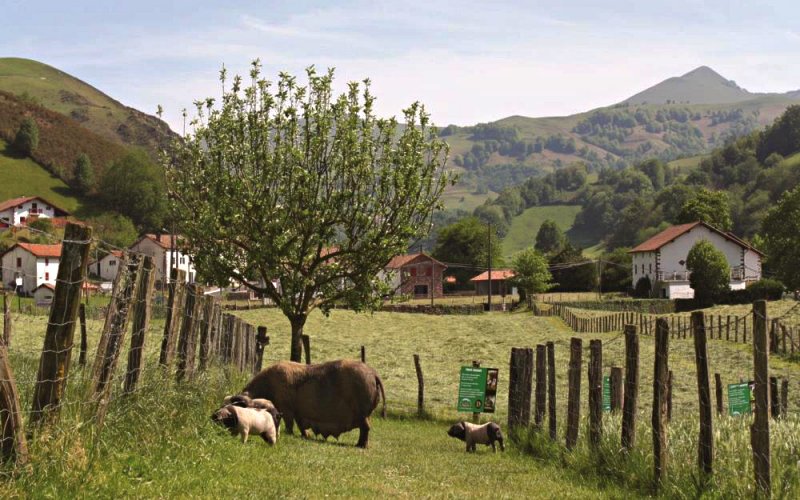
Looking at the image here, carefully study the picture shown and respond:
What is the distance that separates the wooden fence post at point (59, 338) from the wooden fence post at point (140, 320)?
286 cm

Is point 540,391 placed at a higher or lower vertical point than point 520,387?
higher

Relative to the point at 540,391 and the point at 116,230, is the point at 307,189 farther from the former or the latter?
the point at 116,230

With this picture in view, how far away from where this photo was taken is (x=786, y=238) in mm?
99125

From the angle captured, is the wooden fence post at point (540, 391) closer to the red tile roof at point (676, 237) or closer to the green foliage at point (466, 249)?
the red tile roof at point (676, 237)

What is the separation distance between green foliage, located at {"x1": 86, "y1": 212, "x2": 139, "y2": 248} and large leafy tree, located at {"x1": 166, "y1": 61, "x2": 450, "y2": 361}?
133m

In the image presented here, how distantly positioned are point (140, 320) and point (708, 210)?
130m

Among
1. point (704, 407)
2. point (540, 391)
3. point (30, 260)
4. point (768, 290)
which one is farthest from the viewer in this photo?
point (30, 260)

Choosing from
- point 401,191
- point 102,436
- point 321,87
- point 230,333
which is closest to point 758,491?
point 102,436

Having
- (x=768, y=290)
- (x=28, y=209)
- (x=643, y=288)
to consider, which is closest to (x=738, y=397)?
(x=768, y=290)

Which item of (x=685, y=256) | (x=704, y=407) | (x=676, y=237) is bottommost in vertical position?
(x=704, y=407)

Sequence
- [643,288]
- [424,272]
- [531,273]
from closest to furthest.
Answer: [643,288], [531,273], [424,272]

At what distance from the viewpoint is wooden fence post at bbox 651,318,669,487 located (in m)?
13.6

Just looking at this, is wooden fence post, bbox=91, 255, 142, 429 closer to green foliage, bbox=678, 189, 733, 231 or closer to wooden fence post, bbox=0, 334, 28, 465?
wooden fence post, bbox=0, 334, 28, 465

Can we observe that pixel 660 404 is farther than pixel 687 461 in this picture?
Yes
